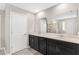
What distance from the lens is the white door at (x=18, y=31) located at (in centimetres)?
178

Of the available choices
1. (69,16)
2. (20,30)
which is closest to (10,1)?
(20,30)

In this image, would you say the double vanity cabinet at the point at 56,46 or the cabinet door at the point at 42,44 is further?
the cabinet door at the point at 42,44

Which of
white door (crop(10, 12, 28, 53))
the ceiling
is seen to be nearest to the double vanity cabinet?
white door (crop(10, 12, 28, 53))

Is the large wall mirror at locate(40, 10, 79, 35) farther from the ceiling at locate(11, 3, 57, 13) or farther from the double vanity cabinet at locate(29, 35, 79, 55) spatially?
the ceiling at locate(11, 3, 57, 13)

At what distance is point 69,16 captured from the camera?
2127 millimetres

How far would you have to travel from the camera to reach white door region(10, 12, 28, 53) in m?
1.78

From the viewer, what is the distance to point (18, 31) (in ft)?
6.08

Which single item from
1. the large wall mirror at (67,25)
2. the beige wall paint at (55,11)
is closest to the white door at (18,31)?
the beige wall paint at (55,11)

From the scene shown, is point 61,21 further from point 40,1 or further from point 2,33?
point 2,33

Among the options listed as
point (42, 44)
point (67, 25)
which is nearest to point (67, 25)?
point (67, 25)

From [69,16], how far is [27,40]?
1157 mm

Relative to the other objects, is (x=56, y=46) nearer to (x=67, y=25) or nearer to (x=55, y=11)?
(x=67, y=25)

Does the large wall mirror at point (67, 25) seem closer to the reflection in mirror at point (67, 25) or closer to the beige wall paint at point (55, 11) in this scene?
the reflection in mirror at point (67, 25)
